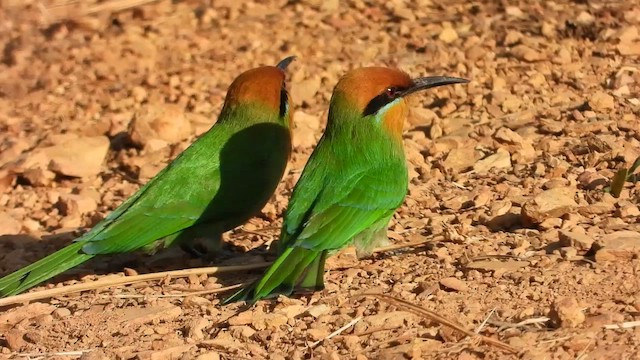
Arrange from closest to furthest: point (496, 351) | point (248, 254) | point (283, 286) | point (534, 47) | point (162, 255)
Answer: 1. point (496, 351)
2. point (283, 286)
3. point (248, 254)
4. point (162, 255)
5. point (534, 47)

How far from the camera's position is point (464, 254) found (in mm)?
4355

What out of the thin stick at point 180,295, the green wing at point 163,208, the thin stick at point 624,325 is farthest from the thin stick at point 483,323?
the green wing at point 163,208

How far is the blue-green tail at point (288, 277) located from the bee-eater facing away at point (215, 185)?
862 millimetres

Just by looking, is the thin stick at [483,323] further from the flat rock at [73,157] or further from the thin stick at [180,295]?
the flat rock at [73,157]

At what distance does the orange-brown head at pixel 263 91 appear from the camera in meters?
5.29

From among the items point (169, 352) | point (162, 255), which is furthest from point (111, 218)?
point (169, 352)

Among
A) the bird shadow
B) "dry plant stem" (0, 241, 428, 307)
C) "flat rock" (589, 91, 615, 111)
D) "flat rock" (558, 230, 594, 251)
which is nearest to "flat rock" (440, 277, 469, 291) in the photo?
"flat rock" (558, 230, 594, 251)

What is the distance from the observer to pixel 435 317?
12.5ft

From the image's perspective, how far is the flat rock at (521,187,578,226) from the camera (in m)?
4.53

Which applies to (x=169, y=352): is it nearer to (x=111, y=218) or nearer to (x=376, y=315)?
(x=376, y=315)

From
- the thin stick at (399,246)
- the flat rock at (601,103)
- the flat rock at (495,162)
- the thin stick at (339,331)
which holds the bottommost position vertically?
the thin stick at (399,246)

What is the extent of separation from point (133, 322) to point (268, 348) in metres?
0.61

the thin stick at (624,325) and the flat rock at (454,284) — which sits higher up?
the flat rock at (454,284)

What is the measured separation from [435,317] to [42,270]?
179cm
